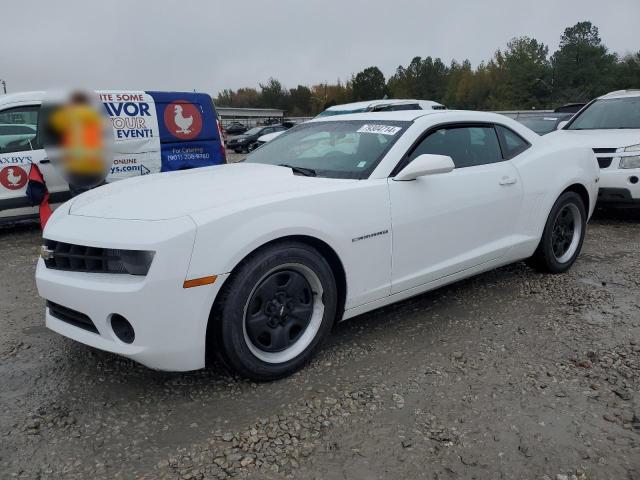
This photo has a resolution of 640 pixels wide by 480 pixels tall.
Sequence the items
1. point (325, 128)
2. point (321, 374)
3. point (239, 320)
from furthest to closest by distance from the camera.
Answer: point (325, 128) → point (321, 374) → point (239, 320)

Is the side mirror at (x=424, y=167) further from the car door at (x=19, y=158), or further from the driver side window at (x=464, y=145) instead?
the car door at (x=19, y=158)

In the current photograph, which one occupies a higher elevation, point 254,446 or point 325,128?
point 325,128

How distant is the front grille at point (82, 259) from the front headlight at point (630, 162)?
6115mm

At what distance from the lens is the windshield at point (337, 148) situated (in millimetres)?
3174

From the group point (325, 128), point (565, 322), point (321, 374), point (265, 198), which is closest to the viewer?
point (265, 198)

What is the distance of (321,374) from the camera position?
2.80 metres

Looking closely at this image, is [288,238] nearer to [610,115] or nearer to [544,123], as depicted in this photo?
[610,115]

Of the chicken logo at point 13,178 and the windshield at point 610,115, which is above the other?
the windshield at point 610,115

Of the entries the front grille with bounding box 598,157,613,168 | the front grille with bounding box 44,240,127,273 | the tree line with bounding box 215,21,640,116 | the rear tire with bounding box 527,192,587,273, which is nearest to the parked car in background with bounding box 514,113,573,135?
the front grille with bounding box 598,157,613,168

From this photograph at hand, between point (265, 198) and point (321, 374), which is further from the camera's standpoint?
point (321, 374)

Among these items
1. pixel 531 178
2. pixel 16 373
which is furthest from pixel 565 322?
pixel 16 373

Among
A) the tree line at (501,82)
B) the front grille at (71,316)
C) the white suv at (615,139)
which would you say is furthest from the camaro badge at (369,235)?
the tree line at (501,82)

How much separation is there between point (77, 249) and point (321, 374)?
1429 mm

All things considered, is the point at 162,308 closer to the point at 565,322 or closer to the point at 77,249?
the point at 77,249
